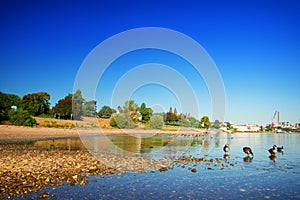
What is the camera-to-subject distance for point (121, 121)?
3524 inches

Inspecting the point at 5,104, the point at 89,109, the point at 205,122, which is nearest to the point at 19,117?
the point at 5,104

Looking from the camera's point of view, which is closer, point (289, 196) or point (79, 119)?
point (289, 196)

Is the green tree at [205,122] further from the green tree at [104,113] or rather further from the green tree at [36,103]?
the green tree at [36,103]

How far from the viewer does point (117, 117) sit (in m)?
90.1

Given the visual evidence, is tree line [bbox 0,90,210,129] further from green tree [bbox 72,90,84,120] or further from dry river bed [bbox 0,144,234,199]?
dry river bed [bbox 0,144,234,199]

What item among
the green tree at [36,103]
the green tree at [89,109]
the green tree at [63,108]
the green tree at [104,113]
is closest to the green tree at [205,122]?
the green tree at [104,113]

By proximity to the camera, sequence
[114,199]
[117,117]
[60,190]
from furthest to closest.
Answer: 1. [117,117]
2. [60,190]
3. [114,199]

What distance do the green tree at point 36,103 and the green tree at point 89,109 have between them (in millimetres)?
14162

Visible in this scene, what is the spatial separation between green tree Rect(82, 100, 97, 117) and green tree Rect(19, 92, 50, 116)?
14.2 m

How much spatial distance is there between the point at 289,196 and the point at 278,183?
259 cm

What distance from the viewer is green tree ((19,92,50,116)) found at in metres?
86.8

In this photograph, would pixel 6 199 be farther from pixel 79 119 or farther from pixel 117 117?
pixel 79 119

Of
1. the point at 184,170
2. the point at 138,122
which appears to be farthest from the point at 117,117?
the point at 184,170

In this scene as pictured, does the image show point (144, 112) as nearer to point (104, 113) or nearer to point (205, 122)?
point (104, 113)
